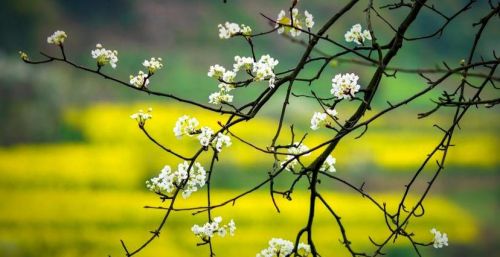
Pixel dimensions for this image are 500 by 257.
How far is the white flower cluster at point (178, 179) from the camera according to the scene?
173 centimetres

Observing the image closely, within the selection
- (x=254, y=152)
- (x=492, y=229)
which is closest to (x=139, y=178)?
(x=254, y=152)

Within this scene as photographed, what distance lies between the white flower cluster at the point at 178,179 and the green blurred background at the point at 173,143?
2.47 meters

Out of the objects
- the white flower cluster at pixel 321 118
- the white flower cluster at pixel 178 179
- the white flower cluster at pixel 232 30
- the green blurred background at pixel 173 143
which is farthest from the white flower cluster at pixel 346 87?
the green blurred background at pixel 173 143

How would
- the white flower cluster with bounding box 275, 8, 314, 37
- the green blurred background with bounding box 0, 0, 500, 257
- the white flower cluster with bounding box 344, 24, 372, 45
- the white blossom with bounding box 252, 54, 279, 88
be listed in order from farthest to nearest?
the green blurred background with bounding box 0, 0, 500, 257
the white flower cluster with bounding box 344, 24, 372, 45
the white blossom with bounding box 252, 54, 279, 88
the white flower cluster with bounding box 275, 8, 314, 37

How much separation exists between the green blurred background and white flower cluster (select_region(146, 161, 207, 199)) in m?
2.47

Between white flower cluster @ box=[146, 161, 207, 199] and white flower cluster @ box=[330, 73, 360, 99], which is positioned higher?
white flower cluster @ box=[330, 73, 360, 99]

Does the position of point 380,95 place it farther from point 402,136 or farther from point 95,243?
point 95,243

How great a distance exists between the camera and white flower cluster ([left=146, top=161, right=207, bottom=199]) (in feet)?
5.66

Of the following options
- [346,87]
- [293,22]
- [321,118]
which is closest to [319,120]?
[321,118]

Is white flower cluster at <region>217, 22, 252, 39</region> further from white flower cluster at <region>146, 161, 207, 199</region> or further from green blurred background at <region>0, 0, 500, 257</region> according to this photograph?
green blurred background at <region>0, 0, 500, 257</region>

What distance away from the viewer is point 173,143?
4301 millimetres

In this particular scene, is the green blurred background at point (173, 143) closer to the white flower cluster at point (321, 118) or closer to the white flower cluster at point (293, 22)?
the white flower cluster at point (321, 118)

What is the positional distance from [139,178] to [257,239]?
716 mm

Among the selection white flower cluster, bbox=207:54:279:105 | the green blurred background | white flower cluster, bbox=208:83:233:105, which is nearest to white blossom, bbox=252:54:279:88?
white flower cluster, bbox=207:54:279:105
